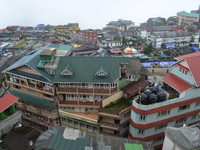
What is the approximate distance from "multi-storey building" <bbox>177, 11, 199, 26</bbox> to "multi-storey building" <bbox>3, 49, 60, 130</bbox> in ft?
456

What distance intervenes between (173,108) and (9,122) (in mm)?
26382

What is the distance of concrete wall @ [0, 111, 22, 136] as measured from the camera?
1002 inches

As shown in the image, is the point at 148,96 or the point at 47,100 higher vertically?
the point at 148,96

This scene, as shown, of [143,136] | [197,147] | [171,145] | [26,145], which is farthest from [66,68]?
[197,147]

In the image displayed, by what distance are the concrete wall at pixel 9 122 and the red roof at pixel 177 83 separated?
26.4m

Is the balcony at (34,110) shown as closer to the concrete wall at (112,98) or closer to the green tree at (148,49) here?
the concrete wall at (112,98)

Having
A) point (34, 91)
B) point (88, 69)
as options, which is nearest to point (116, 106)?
point (88, 69)

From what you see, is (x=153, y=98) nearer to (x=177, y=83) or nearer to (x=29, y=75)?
(x=177, y=83)

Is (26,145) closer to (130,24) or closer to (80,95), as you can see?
(80,95)

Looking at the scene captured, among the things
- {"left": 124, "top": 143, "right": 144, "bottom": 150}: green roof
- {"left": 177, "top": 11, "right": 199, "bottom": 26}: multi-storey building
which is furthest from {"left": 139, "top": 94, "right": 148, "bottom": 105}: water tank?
{"left": 177, "top": 11, "right": 199, "bottom": 26}: multi-storey building

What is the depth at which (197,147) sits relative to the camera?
51.0ft

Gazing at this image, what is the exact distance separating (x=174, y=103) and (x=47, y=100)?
2421cm

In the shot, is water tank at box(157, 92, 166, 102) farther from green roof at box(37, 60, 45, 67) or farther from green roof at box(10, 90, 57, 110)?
green roof at box(37, 60, 45, 67)

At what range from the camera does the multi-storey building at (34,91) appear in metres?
31.7
